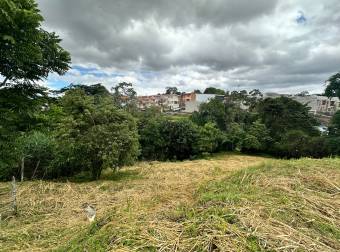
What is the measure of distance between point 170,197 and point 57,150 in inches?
190

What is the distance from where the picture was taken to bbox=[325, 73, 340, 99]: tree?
1652 centimetres

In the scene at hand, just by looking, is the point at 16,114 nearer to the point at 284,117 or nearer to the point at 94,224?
the point at 94,224

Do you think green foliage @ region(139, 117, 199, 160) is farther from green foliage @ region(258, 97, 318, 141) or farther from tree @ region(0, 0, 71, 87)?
tree @ region(0, 0, 71, 87)

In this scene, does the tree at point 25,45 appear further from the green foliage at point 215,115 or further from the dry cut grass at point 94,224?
the green foliage at point 215,115

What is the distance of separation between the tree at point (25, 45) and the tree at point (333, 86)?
16.2 metres

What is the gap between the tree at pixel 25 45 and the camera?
401 cm

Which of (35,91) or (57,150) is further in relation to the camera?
(57,150)

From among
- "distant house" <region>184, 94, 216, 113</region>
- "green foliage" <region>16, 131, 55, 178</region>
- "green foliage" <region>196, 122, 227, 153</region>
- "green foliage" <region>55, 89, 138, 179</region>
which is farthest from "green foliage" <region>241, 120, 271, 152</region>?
"distant house" <region>184, 94, 216, 113</region>

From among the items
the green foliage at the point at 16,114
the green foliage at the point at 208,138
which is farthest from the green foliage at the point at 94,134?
the green foliage at the point at 208,138

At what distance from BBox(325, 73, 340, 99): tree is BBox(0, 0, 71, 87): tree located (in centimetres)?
1620

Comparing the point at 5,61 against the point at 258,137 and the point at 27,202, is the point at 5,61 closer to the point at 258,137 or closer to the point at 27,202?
the point at 27,202

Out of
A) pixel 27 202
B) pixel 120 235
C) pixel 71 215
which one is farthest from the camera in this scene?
pixel 27 202

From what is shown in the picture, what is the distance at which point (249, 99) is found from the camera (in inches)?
923

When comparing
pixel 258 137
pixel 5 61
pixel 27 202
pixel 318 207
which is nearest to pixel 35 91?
pixel 5 61
